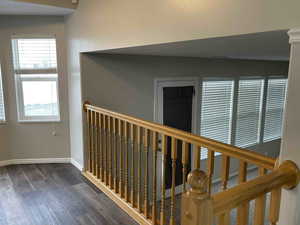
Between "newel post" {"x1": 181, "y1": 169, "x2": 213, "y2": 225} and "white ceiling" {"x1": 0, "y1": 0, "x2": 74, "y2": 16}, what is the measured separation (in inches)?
129

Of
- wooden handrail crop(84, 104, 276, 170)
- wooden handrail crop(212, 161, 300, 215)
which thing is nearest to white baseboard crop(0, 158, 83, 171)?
wooden handrail crop(84, 104, 276, 170)

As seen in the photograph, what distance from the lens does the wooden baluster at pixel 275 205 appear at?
121 cm

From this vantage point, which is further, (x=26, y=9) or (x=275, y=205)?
(x=26, y=9)

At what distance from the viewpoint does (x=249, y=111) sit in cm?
567

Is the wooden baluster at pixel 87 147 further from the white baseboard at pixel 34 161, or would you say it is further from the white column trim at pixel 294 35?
the white column trim at pixel 294 35

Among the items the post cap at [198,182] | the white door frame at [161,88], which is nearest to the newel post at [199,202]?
the post cap at [198,182]

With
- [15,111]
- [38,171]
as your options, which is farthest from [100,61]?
[38,171]

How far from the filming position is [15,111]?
393cm

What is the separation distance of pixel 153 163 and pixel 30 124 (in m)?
2.37

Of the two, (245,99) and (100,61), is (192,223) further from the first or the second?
(245,99)

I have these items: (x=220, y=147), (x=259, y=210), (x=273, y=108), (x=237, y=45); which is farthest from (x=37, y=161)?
(x=273, y=108)

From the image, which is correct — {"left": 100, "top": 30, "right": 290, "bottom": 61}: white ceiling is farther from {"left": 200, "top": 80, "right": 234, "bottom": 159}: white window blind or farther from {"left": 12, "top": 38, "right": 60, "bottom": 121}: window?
{"left": 200, "top": 80, "right": 234, "bottom": 159}: white window blind

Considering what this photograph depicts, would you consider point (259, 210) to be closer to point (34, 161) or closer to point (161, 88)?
point (161, 88)

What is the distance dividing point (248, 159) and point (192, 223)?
72 cm
